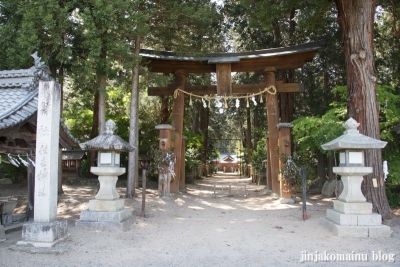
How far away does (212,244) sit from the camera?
6375 mm

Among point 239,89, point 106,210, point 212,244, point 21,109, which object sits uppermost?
point 239,89

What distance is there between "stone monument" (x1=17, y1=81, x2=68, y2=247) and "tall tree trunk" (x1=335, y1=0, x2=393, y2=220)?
7.20 meters

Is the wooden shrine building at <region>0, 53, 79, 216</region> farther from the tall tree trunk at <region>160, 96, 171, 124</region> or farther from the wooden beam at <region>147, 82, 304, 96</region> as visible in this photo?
the tall tree trunk at <region>160, 96, 171, 124</region>

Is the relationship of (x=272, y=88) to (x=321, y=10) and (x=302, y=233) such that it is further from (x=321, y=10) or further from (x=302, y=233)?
(x=302, y=233)

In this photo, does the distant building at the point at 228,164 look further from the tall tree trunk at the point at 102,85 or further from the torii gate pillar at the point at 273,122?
the tall tree trunk at the point at 102,85

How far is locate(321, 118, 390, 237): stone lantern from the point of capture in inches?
264

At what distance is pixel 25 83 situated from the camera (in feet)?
21.8

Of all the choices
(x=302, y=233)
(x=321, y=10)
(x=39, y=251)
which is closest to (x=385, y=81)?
(x=321, y=10)

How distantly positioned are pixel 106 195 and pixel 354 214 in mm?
5550

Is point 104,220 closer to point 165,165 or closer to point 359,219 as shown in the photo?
point 165,165

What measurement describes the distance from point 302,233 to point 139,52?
8.59 m

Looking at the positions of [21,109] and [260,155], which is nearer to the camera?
[21,109]

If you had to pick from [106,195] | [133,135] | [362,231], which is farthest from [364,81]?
[133,135]

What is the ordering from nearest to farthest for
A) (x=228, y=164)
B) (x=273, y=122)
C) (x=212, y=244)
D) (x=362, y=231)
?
(x=212, y=244)
(x=362, y=231)
(x=273, y=122)
(x=228, y=164)
